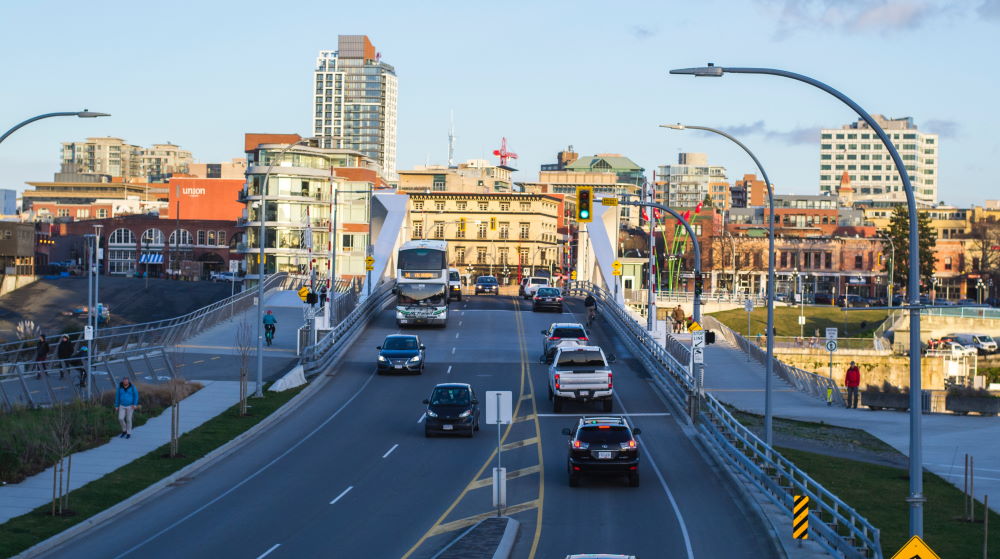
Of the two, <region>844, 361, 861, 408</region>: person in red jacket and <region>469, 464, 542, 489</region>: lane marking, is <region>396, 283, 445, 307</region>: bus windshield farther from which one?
<region>469, 464, 542, 489</region>: lane marking

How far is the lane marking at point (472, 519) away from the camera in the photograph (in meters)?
22.4

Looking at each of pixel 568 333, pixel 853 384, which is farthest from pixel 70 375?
pixel 853 384

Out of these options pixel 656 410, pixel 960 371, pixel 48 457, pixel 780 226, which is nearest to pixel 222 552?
pixel 48 457

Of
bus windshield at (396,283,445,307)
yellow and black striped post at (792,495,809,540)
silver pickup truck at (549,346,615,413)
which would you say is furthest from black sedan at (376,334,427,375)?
yellow and black striped post at (792,495,809,540)

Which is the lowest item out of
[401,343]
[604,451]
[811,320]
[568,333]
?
[811,320]

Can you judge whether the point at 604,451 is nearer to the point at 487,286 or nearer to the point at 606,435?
the point at 606,435

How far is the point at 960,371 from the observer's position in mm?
76500

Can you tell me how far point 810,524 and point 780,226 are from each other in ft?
518

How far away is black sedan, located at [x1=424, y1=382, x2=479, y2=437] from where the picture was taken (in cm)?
3381

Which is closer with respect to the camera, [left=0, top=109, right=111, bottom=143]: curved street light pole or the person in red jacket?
[left=0, top=109, right=111, bottom=143]: curved street light pole

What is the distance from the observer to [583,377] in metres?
37.0

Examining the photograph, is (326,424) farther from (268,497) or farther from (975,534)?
(975,534)

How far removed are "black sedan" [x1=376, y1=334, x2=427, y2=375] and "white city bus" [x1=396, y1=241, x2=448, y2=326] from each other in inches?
513

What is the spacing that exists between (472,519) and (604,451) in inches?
174
